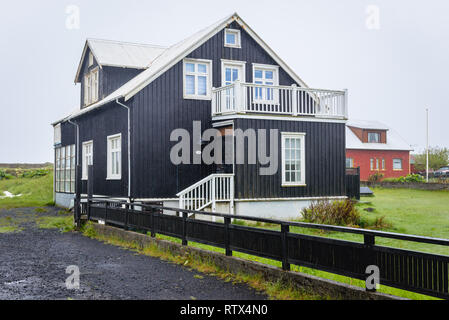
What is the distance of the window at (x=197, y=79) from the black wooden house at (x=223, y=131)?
40mm

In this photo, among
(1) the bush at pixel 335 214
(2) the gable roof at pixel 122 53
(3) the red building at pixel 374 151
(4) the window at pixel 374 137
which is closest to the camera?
(1) the bush at pixel 335 214

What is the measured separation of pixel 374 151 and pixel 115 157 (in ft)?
110

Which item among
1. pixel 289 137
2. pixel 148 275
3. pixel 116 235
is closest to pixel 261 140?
pixel 289 137

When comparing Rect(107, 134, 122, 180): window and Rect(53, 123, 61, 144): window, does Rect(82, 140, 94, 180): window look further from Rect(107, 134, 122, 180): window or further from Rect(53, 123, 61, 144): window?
Rect(53, 123, 61, 144): window

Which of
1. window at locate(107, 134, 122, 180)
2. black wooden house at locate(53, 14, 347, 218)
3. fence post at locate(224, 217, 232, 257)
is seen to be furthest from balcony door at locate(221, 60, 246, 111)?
fence post at locate(224, 217, 232, 257)

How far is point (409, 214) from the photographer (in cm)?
2055

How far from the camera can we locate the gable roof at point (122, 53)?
22984mm

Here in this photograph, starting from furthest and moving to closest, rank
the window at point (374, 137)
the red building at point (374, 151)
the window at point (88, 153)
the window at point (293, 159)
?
the window at point (374, 137), the red building at point (374, 151), the window at point (88, 153), the window at point (293, 159)

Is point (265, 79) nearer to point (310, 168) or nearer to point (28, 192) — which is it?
point (310, 168)

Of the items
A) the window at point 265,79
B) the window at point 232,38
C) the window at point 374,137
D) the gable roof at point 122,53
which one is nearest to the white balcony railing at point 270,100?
the window at point 265,79

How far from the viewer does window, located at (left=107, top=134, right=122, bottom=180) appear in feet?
65.4

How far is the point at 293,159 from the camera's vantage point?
1950cm

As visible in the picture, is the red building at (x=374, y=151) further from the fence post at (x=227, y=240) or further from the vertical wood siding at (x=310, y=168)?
the fence post at (x=227, y=240)
